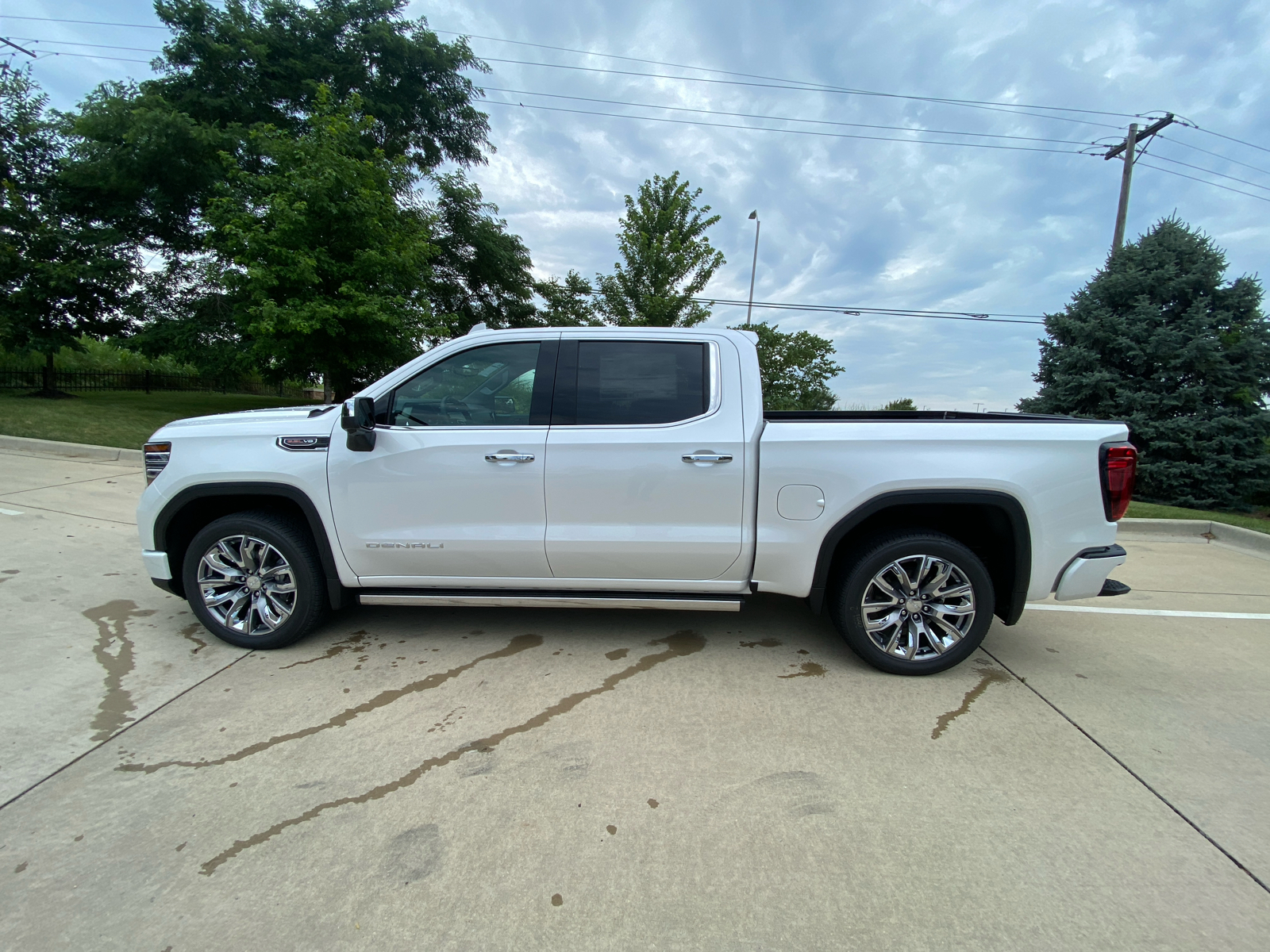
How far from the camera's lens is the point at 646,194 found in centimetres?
1727

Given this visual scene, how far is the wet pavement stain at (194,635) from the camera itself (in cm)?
372

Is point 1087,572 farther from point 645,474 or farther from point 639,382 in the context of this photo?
point 639,382

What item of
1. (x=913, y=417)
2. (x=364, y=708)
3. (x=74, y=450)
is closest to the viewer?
(x=364, y=708)

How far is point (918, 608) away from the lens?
342 cm

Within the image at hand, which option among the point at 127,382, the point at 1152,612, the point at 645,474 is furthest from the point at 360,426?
the point at 127,382

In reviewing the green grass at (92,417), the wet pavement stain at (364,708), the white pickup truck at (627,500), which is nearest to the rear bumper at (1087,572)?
the white pickup truck at (627,500)

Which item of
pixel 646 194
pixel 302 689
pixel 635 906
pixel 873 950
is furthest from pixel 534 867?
pixel 646 194

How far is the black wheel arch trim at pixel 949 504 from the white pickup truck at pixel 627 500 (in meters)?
0.01

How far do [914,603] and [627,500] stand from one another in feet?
5.47

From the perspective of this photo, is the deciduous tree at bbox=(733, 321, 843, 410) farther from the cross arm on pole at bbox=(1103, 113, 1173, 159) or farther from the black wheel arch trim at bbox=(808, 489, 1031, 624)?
the black wheel arch trim at bbox=(808, 489, 1031, 624)

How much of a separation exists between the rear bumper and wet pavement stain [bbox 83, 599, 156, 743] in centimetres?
470

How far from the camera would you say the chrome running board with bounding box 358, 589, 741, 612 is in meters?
3.49

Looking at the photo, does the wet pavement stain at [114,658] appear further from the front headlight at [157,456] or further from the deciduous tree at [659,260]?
the deciduous tree at [659,260]

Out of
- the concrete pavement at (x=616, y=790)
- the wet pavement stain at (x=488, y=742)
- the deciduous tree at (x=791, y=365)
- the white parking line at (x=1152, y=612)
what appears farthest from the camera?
the deciduous tree at (x=791, y=365)
